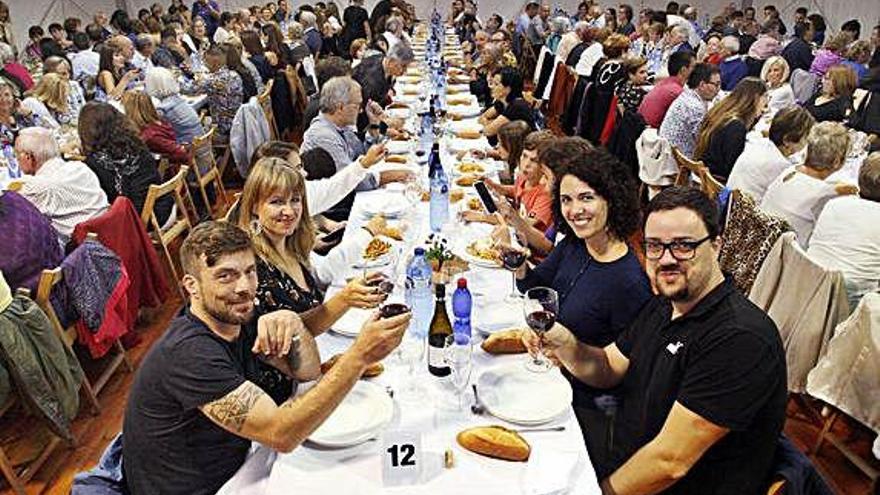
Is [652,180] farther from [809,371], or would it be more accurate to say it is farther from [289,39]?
[289,39]

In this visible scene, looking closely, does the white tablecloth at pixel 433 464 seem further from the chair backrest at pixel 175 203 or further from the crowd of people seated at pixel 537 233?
the chair backrest at pixel 175 203

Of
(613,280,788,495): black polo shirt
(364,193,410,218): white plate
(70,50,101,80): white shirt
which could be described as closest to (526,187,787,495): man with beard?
(613,280,788,495): black polo shirt

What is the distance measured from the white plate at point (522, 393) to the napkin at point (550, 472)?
145 mm

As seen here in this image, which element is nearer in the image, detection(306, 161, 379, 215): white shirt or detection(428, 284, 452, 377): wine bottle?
detection(428, 284, 452, 377): wine bottle

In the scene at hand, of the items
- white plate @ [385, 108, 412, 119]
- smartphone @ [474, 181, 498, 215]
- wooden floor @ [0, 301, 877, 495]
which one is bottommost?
wooden floor @ [0, 301, 877, 495]

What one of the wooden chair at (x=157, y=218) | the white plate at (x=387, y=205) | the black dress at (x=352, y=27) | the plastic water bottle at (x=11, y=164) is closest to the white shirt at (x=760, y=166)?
the white plate at (x=387, y=205)

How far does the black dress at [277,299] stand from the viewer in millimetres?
2035

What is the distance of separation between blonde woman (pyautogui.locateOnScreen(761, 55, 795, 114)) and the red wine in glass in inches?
191

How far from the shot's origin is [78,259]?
3006mm

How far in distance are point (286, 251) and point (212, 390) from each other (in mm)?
1023

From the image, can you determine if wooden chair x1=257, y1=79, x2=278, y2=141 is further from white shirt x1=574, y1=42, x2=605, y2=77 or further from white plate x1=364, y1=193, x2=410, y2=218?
white shirt x1=574, y1=42, x2=605, y2=77

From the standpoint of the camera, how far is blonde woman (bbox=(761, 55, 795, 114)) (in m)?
5.95

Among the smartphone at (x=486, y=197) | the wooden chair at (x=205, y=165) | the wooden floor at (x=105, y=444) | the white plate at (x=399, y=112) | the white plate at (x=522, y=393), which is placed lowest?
the wooden floor at (x=105, y=444)

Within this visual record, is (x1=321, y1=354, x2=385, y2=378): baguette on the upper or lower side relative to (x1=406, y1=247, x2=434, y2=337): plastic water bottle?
lower
